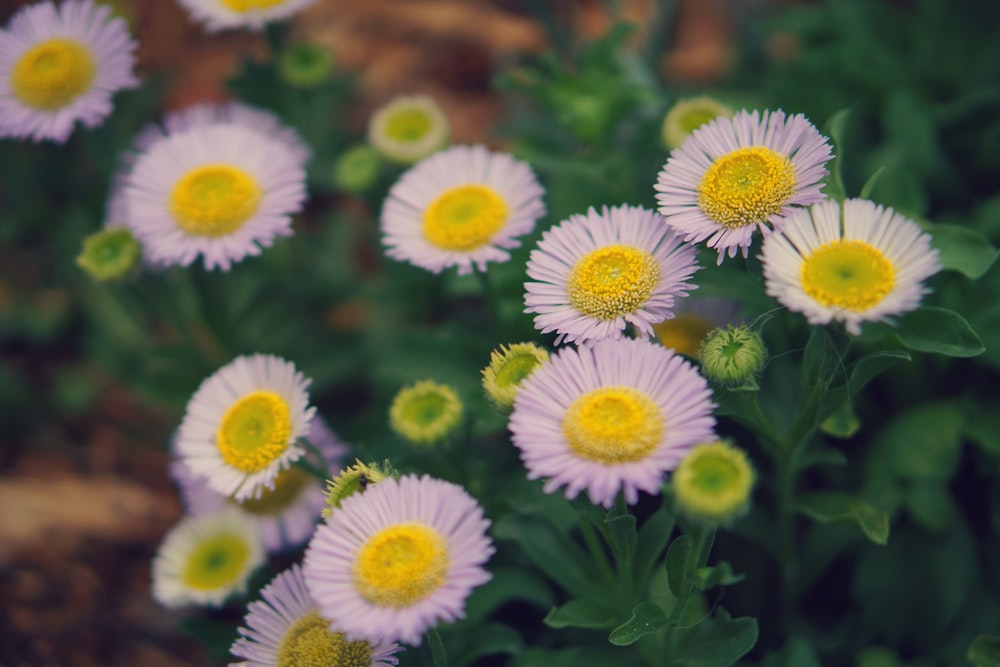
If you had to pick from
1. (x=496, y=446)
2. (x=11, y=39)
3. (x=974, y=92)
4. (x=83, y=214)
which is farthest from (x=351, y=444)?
(x=974, y=92)

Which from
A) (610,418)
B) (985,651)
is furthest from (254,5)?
(985,651)

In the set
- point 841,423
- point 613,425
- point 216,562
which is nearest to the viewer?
point 613,425

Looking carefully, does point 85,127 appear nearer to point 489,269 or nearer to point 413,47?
point 489,269

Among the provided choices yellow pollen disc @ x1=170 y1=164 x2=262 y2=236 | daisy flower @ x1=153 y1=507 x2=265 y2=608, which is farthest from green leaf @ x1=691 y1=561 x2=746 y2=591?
yellow pollen disc @ x1=170 y1=164 x2=262 y2=236

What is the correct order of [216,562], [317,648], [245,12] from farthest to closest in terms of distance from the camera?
[245,12] → [216,562] → [317,648]

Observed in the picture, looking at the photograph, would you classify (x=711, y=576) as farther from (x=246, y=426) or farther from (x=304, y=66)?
(x=304, y=66)

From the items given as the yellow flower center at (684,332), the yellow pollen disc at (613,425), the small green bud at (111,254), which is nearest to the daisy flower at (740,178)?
the yellow pollen disc at (613,425)

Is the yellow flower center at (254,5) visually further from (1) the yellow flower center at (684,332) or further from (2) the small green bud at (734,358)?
(2) the small green bud at (734,358)
